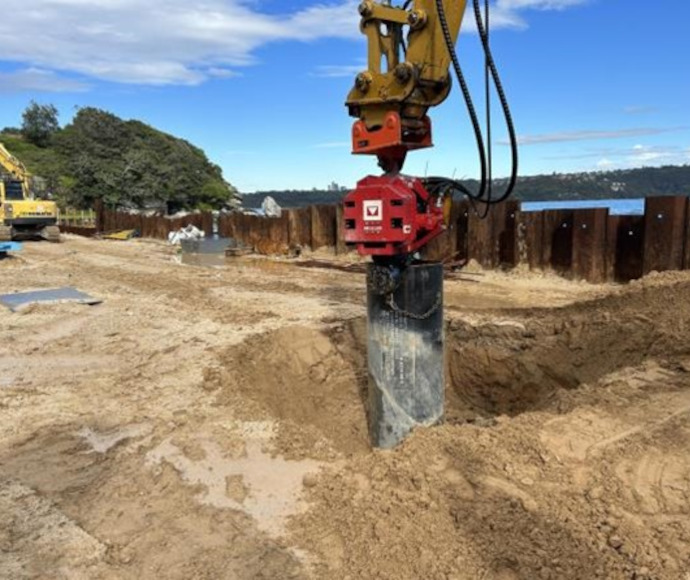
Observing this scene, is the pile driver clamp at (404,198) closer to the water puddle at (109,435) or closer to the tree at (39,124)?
the water puddle at (109,435)

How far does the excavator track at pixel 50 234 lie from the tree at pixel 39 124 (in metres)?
64.3

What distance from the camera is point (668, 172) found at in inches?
705

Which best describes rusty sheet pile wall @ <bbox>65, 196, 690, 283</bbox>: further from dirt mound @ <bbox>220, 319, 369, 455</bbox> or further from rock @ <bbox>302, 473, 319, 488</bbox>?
rock @ <bbox>302, 473, 319, 488</bbox>

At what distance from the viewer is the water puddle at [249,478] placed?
3852mm

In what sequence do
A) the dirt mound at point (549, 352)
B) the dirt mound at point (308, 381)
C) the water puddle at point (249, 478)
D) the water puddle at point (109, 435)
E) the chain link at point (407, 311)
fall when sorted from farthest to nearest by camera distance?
the dirt mound at point (549, 352), the dirt mound at point (308, 381), the water puddle at point (109, 435), the chain link at point (407, 311), the water puddle at point (249, 478)

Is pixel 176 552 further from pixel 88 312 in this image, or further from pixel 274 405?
pixel 88 312

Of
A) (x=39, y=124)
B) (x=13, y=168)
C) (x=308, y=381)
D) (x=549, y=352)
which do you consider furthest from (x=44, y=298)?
(x=39, y=124)

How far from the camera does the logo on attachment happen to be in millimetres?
4113

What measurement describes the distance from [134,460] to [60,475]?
0.48 metres

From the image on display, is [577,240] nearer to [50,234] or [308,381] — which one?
[308,381]

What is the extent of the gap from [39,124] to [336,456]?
95.2 meters

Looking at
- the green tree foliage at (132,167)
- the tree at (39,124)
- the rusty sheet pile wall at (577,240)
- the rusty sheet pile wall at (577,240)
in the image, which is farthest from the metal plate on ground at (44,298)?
the tree at (39,124)

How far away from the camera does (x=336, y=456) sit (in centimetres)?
452

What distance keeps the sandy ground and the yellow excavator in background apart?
1979cm
